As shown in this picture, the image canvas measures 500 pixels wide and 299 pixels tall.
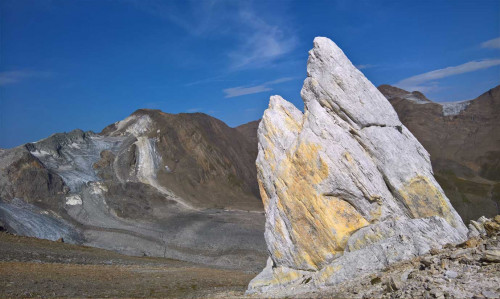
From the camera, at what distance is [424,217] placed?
19484 millimetres

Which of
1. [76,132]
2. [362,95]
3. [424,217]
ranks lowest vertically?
[424,217]

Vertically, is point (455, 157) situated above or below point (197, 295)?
above

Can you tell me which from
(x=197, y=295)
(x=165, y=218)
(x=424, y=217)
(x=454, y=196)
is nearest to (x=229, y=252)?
(x=165, y=218)

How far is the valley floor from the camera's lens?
25312 millimetres

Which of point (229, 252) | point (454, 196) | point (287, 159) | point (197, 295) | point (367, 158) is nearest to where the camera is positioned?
point (367, 158)

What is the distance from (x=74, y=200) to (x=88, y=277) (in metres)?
37.5

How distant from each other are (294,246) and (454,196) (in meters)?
68.5

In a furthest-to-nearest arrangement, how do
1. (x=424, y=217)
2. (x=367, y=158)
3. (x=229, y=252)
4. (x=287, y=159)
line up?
(x=229, y=252)
(x=287, y=159)
(x=367, y=158)
(x=424, y=217)

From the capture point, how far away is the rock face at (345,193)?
1850 cm

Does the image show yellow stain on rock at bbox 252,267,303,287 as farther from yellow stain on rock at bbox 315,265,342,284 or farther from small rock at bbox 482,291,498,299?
small rock at bbox 482,291,498,299

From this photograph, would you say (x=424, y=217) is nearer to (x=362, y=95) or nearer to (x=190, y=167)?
(x=362, y=95)

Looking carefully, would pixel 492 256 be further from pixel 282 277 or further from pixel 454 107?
pixel 454 107

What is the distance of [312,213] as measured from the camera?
21219 millimetres

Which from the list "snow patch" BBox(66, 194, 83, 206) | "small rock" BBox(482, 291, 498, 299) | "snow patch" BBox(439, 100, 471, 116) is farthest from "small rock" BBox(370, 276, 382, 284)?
"snow patch" BBox(439, 100, 471, 116)
